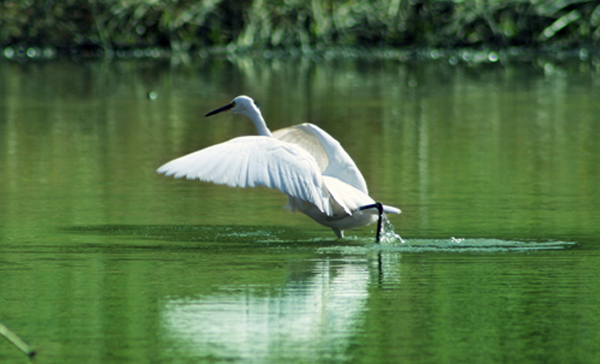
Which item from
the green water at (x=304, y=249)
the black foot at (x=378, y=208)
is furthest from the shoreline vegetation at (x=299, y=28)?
the black foot at (x=378, y=208)

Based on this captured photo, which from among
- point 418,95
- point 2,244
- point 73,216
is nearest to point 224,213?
point 73,216

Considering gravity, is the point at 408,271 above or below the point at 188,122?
below

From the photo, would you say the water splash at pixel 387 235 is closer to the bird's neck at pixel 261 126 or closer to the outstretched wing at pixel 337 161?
the outstretched wing at pixel 337 161

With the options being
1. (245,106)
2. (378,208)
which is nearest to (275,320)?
(378,208)

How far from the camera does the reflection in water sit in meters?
5.20

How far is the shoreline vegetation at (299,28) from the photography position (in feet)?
105

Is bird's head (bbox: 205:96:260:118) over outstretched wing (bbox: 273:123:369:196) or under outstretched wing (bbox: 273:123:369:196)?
over

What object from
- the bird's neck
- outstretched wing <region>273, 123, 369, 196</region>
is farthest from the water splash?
the bird's neck

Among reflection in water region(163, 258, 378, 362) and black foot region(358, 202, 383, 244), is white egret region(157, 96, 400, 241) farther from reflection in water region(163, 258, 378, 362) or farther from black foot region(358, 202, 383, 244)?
reflection in water region(163, 258, 378, 362)

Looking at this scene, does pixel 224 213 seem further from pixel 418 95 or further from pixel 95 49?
pixel 95 49

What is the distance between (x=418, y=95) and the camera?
20.6 metres

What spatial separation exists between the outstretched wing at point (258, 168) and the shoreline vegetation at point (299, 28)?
944 inches

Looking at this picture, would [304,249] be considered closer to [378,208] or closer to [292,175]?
[292,175]

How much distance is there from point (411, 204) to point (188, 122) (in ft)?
24.0
